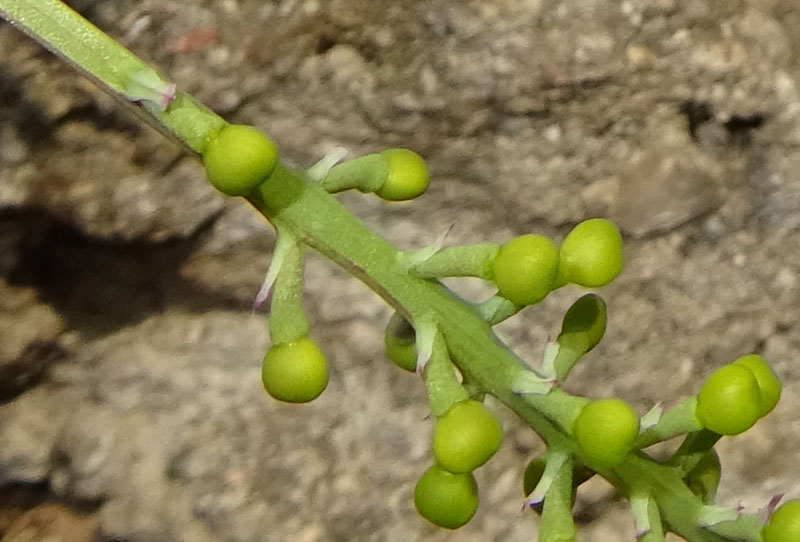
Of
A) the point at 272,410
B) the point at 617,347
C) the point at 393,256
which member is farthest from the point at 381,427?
the point at 393,256

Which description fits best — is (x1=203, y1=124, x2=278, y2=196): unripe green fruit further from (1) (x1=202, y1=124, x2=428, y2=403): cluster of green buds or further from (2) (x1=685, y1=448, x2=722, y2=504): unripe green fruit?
(2) (x1=685, y1=448, x2=722, y2=504): unripe green fruit

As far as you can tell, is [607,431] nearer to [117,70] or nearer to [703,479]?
[703,479]

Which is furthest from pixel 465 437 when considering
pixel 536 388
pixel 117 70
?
pixel 117 70

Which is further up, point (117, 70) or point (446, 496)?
point (117, 70)

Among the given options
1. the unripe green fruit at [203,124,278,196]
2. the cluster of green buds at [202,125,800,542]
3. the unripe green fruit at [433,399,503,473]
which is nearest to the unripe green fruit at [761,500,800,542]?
the cluster of green buds at [202,125,800,542]

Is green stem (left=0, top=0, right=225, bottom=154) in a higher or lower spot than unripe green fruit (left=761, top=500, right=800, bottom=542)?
higher
